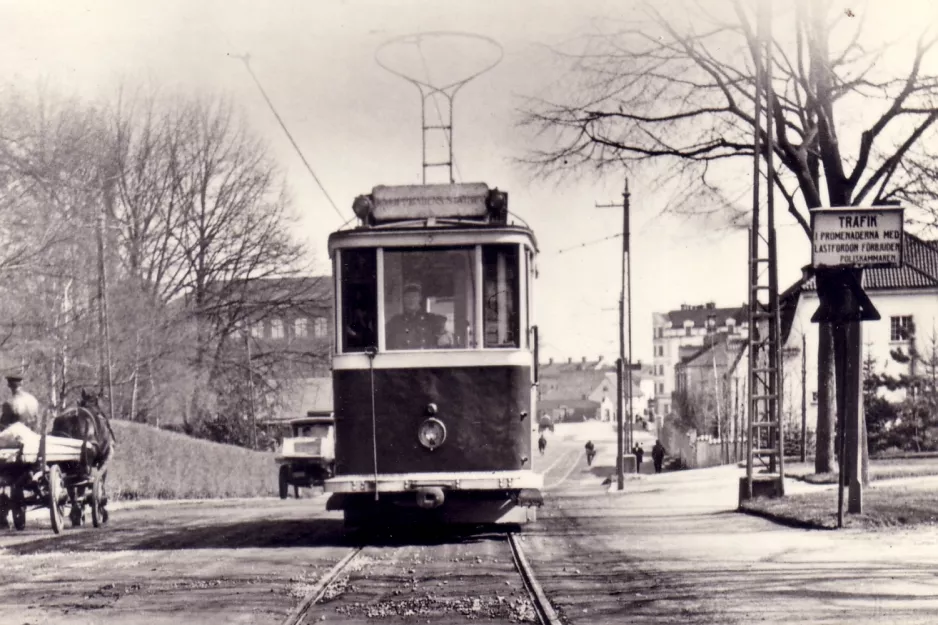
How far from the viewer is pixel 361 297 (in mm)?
11812

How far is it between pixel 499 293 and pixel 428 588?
12.8 ft

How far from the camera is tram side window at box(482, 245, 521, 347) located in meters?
11.8

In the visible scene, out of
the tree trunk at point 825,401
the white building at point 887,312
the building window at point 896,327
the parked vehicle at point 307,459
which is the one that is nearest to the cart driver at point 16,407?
the tree trunk at point 825,401

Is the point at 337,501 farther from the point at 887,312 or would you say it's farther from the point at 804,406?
the point at 887,312

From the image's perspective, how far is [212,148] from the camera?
31.0 m

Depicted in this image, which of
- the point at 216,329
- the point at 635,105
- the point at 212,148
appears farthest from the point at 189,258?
the point at 635,105

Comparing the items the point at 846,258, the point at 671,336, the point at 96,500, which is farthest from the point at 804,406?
the point at 671,336

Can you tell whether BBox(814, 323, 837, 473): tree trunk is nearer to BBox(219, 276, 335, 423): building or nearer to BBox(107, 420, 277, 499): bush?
BBox(107, 420, 277, 499): bush

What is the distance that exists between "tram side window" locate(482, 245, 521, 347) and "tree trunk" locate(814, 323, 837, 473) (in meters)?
10.0

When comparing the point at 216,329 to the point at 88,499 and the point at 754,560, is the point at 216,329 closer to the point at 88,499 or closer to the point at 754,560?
the point at 88,499

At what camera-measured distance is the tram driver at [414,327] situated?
11750 mm

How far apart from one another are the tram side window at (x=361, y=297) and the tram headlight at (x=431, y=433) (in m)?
0.99

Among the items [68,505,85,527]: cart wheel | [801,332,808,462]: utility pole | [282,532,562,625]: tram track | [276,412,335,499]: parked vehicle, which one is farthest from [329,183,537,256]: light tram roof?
[801,332,808,462]: utility pole

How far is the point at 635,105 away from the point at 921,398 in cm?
1744
